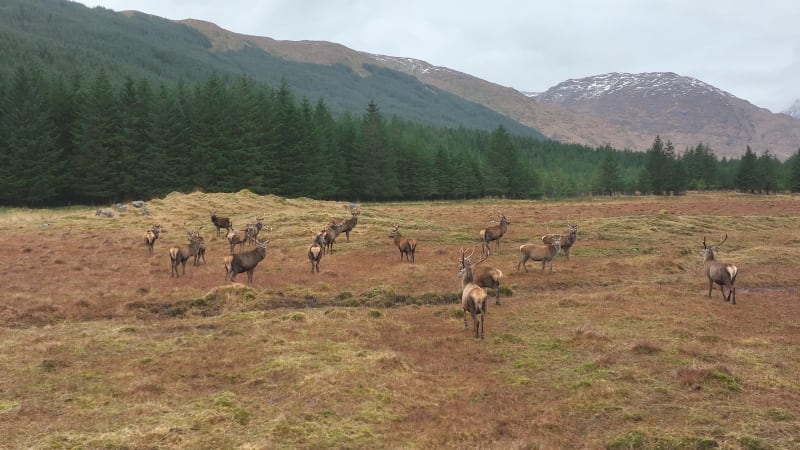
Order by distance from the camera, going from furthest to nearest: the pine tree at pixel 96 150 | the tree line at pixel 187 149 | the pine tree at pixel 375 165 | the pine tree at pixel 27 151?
1. the pine tree at pixel 375 165
2. the pine tree at pixel 96 150
3. the tree line at pixel 187 149
4. the pine tree at pixel 27 151

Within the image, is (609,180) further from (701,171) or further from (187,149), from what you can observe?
(187,149)

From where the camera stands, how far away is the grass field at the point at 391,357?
32.2 ft

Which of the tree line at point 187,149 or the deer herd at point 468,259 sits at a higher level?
the tree line at point 187,149

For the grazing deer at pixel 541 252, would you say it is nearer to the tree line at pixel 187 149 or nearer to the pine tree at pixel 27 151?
the tree line at pixel 187 149

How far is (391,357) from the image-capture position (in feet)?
44.8

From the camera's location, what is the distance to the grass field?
9.82 metres

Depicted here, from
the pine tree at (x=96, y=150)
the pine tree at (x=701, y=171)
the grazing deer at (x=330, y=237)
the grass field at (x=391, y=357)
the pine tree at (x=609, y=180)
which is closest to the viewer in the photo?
the grass field at (x=391, y=357)

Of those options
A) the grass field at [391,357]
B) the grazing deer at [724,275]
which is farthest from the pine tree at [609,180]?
the grazing deer at [724,275]

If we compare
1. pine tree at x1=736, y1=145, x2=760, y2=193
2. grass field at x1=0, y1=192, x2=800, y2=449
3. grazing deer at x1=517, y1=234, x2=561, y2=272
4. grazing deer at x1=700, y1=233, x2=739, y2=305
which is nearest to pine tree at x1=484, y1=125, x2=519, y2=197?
pine tree at x1=736, y1=145, x2=760, y2=193

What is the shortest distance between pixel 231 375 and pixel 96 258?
71.9 ft

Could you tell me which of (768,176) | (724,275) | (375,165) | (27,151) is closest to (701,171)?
(768,176)

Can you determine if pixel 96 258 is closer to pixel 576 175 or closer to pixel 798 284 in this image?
pixel 798 284

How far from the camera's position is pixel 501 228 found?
1323 inches

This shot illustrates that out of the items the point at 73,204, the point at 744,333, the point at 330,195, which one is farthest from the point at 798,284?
the point at 73,204
